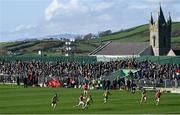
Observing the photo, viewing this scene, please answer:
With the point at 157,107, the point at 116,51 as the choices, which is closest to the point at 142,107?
the point at 157,107

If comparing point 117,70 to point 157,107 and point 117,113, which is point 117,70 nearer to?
point 157,107

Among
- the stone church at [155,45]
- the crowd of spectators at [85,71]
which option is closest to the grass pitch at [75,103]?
the crowd of spectators at [85,71]

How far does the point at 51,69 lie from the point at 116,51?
218 ft

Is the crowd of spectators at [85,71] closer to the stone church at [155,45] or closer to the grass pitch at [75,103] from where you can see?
the grass pitch at [75,103]

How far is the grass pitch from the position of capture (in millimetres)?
45344

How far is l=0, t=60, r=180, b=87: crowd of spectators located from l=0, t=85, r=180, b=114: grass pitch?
7.71 m

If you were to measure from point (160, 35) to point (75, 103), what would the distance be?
10268cm

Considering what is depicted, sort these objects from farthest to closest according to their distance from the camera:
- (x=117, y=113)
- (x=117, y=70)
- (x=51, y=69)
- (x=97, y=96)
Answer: (x=51, y=69), (x=117, y=70), (x=97, y=96), (x=117, y=113)

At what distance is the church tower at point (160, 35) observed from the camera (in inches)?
5965

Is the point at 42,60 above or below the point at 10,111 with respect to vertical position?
above

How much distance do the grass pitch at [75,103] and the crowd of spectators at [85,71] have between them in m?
7.71

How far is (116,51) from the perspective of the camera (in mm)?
152625

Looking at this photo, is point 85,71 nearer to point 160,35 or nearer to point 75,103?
point 75,103

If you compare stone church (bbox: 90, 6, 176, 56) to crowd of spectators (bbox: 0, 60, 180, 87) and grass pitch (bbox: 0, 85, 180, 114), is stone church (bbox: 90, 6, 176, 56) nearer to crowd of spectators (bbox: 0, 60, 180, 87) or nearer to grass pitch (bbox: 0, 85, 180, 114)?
crowd of spectators (bbox: 0, 60, 180, 87)
